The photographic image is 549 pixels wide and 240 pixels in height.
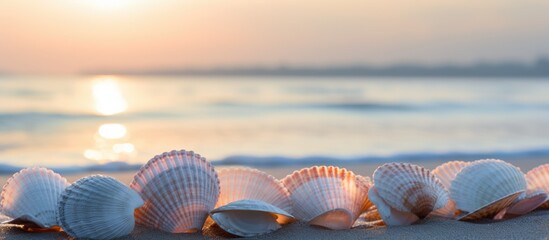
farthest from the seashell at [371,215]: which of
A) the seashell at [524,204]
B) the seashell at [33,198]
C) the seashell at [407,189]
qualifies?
the seashell at [33,198]

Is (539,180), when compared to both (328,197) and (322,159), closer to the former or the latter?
(328,197)

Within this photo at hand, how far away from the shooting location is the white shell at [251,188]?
11.3 ft

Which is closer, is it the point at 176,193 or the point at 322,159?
the point at 176,193

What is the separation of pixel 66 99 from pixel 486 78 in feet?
82.5

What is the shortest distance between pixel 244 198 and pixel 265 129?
754cm

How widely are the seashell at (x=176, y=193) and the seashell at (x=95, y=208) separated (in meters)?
0.15

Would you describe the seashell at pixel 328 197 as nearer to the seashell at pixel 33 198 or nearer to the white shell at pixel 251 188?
the white shell at pixel 251 188

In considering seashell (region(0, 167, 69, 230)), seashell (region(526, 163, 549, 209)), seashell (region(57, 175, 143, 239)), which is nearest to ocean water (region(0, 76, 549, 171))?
seashell (region(0, 167, 69, 230))

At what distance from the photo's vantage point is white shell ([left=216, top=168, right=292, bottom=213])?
3.45m

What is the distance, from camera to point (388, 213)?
3.40 meters

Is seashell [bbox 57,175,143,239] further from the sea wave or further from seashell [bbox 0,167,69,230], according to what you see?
the sea wave

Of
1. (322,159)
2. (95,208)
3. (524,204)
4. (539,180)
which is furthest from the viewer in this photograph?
(322,159)

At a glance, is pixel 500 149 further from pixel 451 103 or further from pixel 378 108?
pixel 451 103

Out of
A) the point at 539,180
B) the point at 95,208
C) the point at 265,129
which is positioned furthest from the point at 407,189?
the point at 265,129
